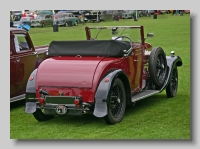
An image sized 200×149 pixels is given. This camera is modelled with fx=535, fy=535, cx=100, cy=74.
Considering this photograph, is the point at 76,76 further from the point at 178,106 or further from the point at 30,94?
the point at 178,106

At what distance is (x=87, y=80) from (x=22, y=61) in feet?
8.21

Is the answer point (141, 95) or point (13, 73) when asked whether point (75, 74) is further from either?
point (13, 73)

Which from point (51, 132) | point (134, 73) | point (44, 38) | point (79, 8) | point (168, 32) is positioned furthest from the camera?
point (168, 32)

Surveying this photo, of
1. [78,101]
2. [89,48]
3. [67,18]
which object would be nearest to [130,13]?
[89,48]

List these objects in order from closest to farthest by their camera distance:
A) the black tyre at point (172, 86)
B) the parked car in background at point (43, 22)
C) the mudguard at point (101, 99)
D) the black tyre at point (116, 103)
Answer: the mudguard at point (101, 99), the black tyre at point (116, 103), the black tyre at point (172, 86), the parked car in background at point (43, 22)

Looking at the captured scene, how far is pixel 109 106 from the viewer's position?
823 cm

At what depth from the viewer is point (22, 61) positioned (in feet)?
33.8

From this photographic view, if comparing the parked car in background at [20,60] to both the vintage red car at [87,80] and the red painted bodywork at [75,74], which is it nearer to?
the vintage red car at [87,80]

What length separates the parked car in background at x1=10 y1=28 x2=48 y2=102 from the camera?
33.0 ft

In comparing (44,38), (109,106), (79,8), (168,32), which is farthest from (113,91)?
(168,32)

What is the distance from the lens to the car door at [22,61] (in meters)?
10.2

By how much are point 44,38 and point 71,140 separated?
670 cm

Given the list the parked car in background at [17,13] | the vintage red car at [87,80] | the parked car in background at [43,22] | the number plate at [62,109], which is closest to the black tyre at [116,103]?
the vintage red car at [87,80]

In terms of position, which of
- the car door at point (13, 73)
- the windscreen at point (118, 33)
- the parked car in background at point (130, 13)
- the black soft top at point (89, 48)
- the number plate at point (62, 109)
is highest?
the parked car in background at point (130, 13)
